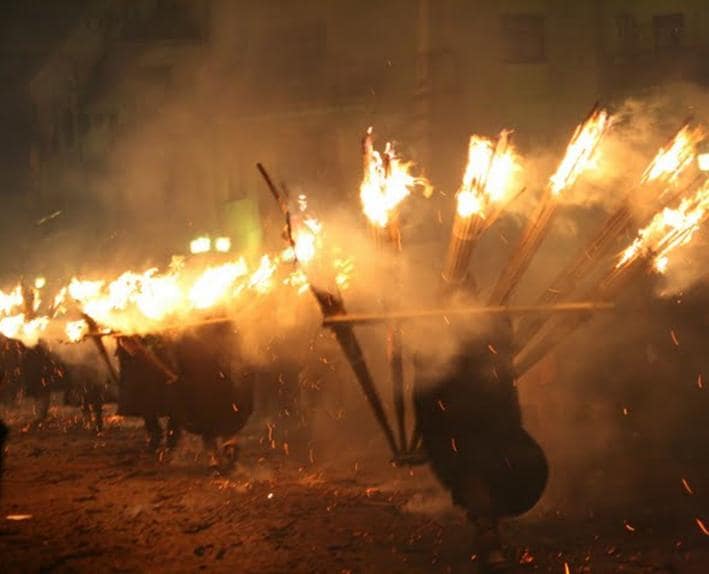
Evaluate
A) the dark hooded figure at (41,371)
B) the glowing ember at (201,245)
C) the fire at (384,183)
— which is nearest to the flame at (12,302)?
the dark hooded figure at (41,371)

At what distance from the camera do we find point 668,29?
18.1m

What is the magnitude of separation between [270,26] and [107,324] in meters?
12.5

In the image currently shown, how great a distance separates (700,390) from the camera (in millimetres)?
10922

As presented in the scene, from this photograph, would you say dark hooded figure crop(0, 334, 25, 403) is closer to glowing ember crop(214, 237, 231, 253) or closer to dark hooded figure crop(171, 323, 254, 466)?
glowing ember crop(214, 237, 231, 253)

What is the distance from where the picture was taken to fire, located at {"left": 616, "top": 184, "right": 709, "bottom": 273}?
5.32 m

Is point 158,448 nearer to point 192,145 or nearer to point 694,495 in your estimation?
point 694,495

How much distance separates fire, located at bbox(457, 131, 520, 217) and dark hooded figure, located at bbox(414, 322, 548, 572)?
185cm

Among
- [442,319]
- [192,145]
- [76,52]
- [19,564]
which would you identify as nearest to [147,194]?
[192,145]

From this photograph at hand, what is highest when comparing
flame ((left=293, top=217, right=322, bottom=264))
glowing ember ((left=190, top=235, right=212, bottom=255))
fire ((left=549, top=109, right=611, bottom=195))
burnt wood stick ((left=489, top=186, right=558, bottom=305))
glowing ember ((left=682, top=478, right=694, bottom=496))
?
glowing ember ((left=190, top=235, right=212, bottom=255))

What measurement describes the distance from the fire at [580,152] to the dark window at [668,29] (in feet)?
55.1

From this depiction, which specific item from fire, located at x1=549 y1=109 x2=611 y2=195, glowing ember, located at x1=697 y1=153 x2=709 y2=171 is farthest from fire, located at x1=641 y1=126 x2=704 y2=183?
glowing ember, located at x1=697 y1=153 x2=709 y2=171

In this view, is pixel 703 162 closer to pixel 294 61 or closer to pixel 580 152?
pixel 294 61

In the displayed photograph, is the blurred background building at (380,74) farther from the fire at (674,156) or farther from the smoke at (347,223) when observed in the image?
the fire at (674,156)

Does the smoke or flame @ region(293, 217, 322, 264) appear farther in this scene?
the smoke
